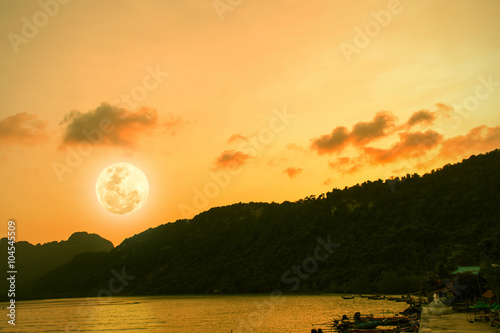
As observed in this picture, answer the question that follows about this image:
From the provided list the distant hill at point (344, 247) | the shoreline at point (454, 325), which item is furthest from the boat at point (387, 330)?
the distant hill at point (344, 247)

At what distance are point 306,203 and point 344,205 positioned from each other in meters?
24.5

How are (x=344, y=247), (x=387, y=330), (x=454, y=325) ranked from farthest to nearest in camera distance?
(x=344, y=247), (x=387, y=330), (x=454, y=325)

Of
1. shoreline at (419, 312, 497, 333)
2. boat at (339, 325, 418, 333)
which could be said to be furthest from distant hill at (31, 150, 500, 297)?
boat at (339, 325, 418, 333)

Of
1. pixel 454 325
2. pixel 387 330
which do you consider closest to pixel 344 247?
pixel 387 330

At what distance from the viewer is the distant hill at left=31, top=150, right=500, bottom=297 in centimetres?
11919

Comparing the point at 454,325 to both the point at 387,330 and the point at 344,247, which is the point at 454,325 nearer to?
the point at 387,330

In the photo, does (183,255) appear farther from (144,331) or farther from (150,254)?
(144,331)

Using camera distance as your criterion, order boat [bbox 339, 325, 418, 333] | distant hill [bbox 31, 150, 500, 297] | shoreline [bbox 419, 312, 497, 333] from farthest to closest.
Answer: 1. distant hill [bbox 31, 150, 500, 297]
2. boat [bbox 339, 325, 418, 333]
3. shoreline [bbox 419, 312, 497, 333]

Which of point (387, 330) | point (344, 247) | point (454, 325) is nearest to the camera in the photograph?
point (454, 325)

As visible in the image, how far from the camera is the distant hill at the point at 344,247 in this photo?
119m

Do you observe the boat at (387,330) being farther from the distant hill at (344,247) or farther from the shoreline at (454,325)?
the distant hill at (344,247)

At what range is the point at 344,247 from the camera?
147 metres

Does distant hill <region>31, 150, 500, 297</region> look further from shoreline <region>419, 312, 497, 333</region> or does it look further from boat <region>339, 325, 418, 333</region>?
boat <region>339, 325, 418, 333</region>

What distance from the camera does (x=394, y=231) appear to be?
14100 centimetres
